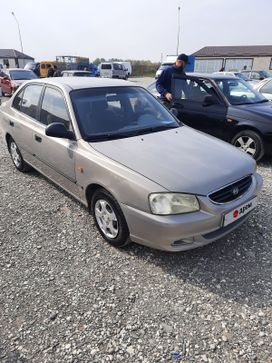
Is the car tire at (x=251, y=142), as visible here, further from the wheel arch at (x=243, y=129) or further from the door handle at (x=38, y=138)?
the door handle at (x=38, y=138)

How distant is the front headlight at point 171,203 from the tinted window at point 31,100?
2535 mm

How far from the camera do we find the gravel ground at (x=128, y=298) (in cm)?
217

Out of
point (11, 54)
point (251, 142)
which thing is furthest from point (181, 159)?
point (11, 54)

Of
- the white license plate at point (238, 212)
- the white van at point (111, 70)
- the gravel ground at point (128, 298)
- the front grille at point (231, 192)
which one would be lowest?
the white van at point (111, 70)

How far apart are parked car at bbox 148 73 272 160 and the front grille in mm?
2732

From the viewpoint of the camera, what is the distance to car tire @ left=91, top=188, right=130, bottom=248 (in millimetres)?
2951

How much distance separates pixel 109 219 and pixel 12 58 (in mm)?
63550

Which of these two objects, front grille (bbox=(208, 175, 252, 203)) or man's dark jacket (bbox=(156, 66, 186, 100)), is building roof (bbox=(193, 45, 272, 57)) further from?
front grille (bbox=(208, 175, 252, 203))

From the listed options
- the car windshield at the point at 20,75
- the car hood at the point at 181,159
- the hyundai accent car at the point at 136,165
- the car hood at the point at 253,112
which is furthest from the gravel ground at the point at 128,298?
the car windshield at the point at 20,75

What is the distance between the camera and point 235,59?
4300cm

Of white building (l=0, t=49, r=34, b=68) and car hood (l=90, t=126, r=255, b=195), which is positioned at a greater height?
car hood (l=90, t=126, r=255, b=195)

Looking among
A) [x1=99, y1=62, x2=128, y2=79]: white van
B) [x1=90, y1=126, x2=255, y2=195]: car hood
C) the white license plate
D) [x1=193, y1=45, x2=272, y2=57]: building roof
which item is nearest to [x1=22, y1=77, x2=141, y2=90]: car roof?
[x1=90, y1=126, x2=255, y2=195]: car hood

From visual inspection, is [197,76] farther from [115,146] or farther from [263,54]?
[263,54]

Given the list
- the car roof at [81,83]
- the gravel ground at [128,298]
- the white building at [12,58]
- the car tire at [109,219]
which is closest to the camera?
the gravel ground at [128,298]
